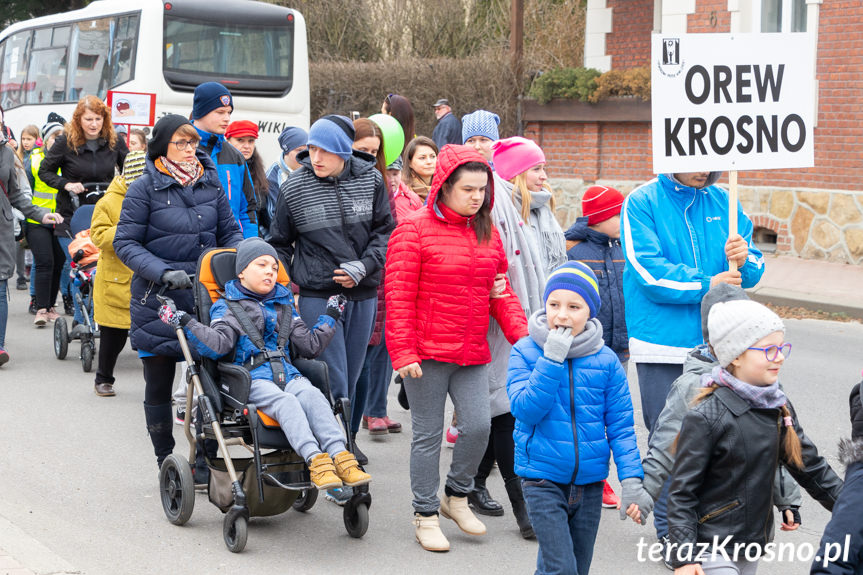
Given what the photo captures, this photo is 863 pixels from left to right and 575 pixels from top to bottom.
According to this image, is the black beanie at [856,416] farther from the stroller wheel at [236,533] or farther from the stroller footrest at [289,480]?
the stroller wheel at [236,533]

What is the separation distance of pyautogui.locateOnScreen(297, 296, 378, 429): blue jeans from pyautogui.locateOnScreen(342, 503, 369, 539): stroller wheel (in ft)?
2.75

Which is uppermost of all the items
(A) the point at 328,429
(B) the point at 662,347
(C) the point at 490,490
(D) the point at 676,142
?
(D) the point at 676,142

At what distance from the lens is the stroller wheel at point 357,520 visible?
5.76 m

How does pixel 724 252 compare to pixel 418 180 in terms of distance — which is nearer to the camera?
pixel 724 252

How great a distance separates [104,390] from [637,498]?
18.9 feet

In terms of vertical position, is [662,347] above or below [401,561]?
above

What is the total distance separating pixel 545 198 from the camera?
635cm

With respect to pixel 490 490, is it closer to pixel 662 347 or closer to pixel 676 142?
pixel 662 347

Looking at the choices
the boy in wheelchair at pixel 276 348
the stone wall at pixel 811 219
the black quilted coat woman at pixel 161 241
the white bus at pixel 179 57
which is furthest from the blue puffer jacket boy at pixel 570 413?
the white bus at pixel 179 57

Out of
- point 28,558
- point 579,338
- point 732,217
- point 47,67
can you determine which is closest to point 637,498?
point 579,338

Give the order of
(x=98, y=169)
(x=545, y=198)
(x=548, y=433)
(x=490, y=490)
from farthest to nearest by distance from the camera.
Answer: (x=98, y=169) → (x=490, y=490) → (x=545, y=198) → (x=548, y=433)

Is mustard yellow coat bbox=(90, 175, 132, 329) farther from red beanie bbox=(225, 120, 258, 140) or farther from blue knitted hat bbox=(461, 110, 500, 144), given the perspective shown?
blue knitted hat bbox=(461, 110, 500, 144)

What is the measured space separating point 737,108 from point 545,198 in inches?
47.3

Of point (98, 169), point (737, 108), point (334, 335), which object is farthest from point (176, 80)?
point (737, 108)
